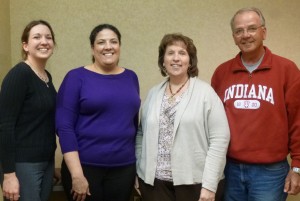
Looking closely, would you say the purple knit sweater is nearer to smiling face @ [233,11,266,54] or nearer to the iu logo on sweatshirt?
the iu logo on sweatshirt

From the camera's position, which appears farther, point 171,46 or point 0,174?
point 171,46

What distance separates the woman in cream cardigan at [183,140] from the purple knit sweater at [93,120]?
16 centimetres

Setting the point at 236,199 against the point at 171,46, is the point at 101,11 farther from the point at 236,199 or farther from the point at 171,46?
the point at 236,199

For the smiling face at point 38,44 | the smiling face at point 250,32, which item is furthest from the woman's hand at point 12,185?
the smiling face at point 250,32

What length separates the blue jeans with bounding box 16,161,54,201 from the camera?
1706 millimetres

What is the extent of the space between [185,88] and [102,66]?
0.49 m

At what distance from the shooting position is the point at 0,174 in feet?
5.68

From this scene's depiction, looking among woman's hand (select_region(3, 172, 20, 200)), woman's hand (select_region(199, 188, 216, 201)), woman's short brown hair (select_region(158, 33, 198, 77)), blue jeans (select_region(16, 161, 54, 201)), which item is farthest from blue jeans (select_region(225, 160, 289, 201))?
woman's hand (select_region(3, 172, 20, 200))

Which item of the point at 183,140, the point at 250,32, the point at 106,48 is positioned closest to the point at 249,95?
the point at 250,32

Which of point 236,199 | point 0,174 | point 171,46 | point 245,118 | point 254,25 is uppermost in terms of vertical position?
point 254,25

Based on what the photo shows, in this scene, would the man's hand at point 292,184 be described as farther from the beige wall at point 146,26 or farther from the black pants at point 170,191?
the beige wall at point 146,26

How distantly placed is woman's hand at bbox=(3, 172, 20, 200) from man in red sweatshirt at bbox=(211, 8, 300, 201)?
1150 millimetres

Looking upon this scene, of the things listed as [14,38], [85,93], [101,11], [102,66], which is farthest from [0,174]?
[101,11]

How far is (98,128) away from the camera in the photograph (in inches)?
70.2
